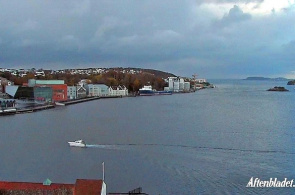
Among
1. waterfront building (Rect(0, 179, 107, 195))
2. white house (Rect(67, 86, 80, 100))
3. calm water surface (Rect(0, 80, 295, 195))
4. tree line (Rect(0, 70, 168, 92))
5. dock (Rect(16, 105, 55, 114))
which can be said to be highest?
tree line (Rect(0, 70, 168, 92))

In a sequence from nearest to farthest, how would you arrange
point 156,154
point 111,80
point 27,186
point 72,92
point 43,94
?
point 27,186, point 156,154, point 43,94, point 72,92, point 111,80

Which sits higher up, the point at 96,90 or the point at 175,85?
the point at 175,85

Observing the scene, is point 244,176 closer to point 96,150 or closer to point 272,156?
point 272,156

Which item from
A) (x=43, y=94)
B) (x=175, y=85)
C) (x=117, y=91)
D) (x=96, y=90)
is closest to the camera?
(x=43, y=94)

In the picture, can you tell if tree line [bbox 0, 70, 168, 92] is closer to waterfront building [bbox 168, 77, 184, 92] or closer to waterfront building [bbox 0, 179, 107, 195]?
waterfront building [bbox 168, 77, 184, 92]

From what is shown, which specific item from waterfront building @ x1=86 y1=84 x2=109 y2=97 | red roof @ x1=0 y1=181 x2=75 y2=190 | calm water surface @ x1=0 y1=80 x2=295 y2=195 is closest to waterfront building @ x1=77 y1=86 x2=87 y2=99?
waterfront building @ x1=86 y1=84 x2=109 y2=97

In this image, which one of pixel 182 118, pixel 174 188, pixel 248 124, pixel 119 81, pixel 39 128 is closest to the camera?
pixel 174 188

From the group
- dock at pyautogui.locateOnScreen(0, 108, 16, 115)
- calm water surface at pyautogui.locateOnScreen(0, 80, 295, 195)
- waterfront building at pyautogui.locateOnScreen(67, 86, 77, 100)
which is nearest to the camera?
calm water surface at pyautogui.locateOnScreen(0, 80, 295, 195)

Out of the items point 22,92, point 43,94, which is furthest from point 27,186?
point 22,92

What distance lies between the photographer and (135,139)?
902cm

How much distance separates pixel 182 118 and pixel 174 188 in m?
8.22

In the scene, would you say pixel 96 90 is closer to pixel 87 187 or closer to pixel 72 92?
pixel 72 92

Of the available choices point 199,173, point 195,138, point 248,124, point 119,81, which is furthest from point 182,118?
point 119,81

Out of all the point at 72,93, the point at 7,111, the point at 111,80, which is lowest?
the point at 7,111
